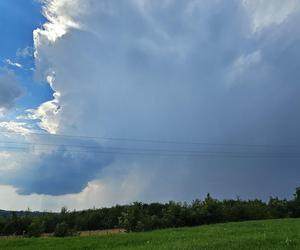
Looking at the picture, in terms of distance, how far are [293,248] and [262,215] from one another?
1544 inches

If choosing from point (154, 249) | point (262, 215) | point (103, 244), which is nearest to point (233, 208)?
point (262, 215)

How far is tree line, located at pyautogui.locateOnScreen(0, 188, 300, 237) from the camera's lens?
44803 mm

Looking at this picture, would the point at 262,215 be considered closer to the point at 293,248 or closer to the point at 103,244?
the point at 103,244

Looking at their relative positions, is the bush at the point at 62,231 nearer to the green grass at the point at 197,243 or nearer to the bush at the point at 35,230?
the bush at the point at 35,230

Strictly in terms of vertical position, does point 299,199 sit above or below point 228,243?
above

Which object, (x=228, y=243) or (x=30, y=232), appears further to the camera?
(x=30, y=232)

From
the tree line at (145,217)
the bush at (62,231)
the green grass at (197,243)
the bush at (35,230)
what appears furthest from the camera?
the tree line at (145,217)

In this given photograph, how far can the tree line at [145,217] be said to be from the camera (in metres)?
44.8

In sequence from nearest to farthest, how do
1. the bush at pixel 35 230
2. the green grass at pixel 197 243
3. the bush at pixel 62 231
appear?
the green grass at pixel 197 243 → the bush at pixel 62 231 → the bush at pixel 35 230

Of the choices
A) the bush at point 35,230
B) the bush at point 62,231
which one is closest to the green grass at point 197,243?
the bush at point 62,231

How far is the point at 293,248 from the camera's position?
53.4 ft

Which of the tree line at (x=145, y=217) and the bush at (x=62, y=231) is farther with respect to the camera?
the tree line at (x=145, y=217)

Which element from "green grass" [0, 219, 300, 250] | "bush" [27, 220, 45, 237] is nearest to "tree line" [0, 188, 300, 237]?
"bush" [27, 220, 45, 237]

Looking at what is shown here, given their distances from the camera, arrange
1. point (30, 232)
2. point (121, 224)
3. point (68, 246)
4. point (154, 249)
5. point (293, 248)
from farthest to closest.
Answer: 1. point (121, 224)
2. point (30, 232)
3. point (68, 246)
4. point (154, 249)
5. point (293, 248)
